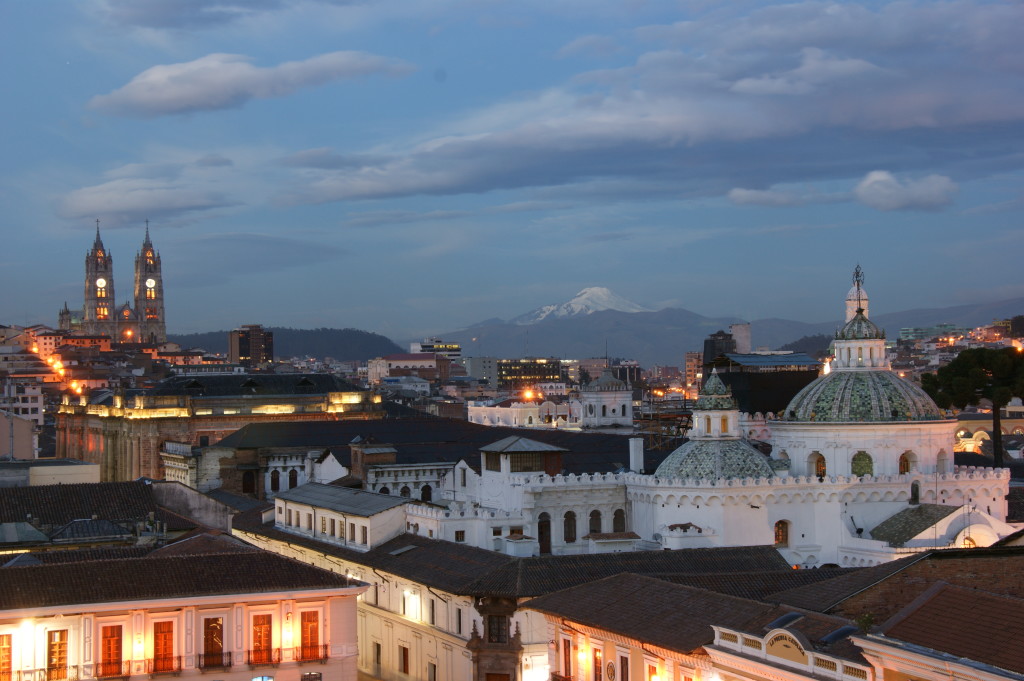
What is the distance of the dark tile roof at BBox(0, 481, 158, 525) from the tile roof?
8166 mm

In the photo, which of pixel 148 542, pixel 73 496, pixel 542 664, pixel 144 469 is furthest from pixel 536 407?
pixel 542 664

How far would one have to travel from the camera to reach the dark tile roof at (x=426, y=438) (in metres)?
88.9

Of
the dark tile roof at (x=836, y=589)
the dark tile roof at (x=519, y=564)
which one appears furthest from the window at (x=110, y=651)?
the dark tile roof at (x=836, y=589)

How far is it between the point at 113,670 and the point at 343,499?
27.5m

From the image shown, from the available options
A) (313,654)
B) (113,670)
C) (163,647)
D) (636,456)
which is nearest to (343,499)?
(636,456)

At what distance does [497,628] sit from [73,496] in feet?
110

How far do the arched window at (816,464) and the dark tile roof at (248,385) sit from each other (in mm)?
68363

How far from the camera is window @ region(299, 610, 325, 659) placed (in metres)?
50.5

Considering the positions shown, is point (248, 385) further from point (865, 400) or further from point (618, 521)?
point (865, 400)

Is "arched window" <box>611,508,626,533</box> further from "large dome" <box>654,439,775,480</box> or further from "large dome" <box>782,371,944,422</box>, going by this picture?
"large dome" <box>782,371,944,422</box>

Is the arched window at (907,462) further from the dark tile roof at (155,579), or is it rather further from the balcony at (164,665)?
the balcony at (164,665)

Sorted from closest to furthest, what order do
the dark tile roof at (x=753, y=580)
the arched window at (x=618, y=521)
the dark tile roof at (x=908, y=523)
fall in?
the dark tile roof at (x=753, y=580) → the dark tile roof at (x=908, y=523) → the arched window at (x=618, y=521)

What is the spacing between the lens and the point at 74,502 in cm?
8206

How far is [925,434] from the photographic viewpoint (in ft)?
238
